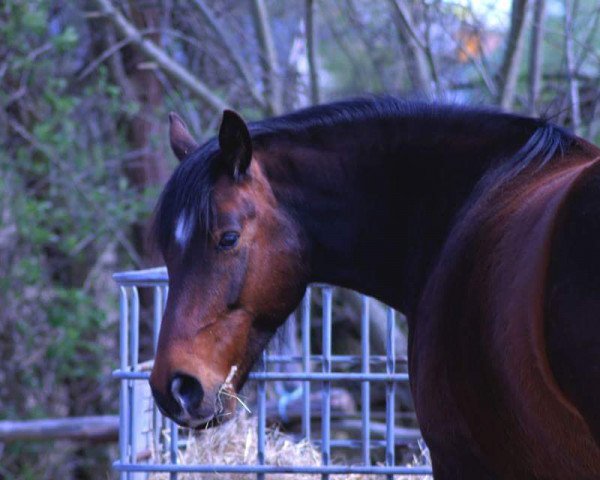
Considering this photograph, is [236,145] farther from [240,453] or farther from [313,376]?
[240,453]

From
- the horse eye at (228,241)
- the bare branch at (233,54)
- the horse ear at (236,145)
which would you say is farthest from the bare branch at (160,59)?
the horse eye at (228,241)

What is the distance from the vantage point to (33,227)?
357 inches

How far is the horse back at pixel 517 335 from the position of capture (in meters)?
2.38

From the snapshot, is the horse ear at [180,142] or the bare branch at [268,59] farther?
the bare branch at [268,59]

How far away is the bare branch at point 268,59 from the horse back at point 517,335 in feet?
16.4

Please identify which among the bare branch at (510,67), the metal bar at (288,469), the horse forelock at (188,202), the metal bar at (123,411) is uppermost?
the bare branch at (510,67)

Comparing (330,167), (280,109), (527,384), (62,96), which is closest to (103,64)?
(62,96)

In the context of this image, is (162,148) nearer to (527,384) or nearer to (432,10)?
(432,10)

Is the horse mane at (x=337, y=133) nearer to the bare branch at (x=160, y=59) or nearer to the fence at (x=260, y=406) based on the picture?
the fence at (x=260, y=406)

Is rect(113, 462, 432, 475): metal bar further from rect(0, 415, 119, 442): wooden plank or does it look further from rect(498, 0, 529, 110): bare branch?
rect(498, 0, 529, 110): bare branch

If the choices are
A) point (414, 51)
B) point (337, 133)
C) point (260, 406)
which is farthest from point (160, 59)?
point (337, 133)

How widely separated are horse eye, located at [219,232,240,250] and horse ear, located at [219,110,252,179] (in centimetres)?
19

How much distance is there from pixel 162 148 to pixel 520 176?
7448mm

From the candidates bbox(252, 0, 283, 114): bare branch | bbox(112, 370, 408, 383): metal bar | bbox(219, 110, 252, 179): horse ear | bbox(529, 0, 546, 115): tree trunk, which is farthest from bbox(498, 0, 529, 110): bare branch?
bbox(219, 110, 252, 179): horse ear
